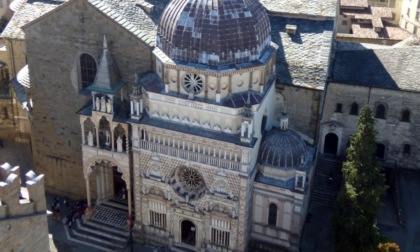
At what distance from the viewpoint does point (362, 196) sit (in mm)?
40250

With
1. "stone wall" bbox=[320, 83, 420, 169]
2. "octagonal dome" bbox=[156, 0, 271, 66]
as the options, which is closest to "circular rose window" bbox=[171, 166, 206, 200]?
"octagonal dome" bbox=[156, 0, 271, 66]

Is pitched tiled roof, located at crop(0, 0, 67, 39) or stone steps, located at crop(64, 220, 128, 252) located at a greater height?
pitched tiled roof, located at crop(0, 0, 67, 39)

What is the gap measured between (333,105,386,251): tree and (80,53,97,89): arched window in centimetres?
2084

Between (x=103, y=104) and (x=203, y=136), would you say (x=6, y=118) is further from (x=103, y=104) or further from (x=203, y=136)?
(x=203, y=136)

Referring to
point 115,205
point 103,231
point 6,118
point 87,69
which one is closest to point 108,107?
point 87,69

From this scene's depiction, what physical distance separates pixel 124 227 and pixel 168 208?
527 cm

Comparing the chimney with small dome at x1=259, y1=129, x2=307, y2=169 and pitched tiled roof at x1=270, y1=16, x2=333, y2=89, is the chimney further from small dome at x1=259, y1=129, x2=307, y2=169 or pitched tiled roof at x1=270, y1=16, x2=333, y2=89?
small dome at x1=259, y1=129, x2=307, y2=169

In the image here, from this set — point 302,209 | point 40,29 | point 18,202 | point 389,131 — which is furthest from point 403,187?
point 18,202

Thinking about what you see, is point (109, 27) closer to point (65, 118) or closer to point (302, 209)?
point (65, 118)

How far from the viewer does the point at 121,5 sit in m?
46.3

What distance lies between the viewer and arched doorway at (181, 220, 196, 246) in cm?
4491

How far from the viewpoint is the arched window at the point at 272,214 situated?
42.8m

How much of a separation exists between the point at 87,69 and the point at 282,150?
55.0 feet

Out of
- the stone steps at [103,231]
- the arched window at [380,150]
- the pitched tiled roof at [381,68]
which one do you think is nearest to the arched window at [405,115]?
the pitched tiled roof at [381,68]
